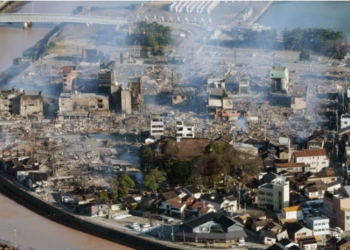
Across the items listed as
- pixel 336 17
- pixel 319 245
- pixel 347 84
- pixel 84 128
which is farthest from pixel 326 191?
pixel 336 17

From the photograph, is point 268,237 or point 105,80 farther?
point 105,80

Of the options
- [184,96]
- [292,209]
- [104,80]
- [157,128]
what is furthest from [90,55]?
[292,209]

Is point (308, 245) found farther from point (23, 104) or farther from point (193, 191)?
point (23, 104)

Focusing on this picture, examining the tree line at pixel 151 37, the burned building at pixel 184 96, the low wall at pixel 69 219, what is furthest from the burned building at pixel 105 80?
the low wall at pixel 69 219

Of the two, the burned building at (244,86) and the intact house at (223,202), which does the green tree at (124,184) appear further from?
the burned building at (244,86)

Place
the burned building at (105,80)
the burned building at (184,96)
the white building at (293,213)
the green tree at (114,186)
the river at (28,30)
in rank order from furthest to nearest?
the river at (28,30) < the burned building at (105,80) < the burned building at (184,96) < the green tree at (114,186) < the white building at (293,213)

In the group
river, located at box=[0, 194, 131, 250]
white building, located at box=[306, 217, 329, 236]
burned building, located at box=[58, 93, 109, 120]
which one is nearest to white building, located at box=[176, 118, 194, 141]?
burned building, located at box=[58, 93, 109, 120]
